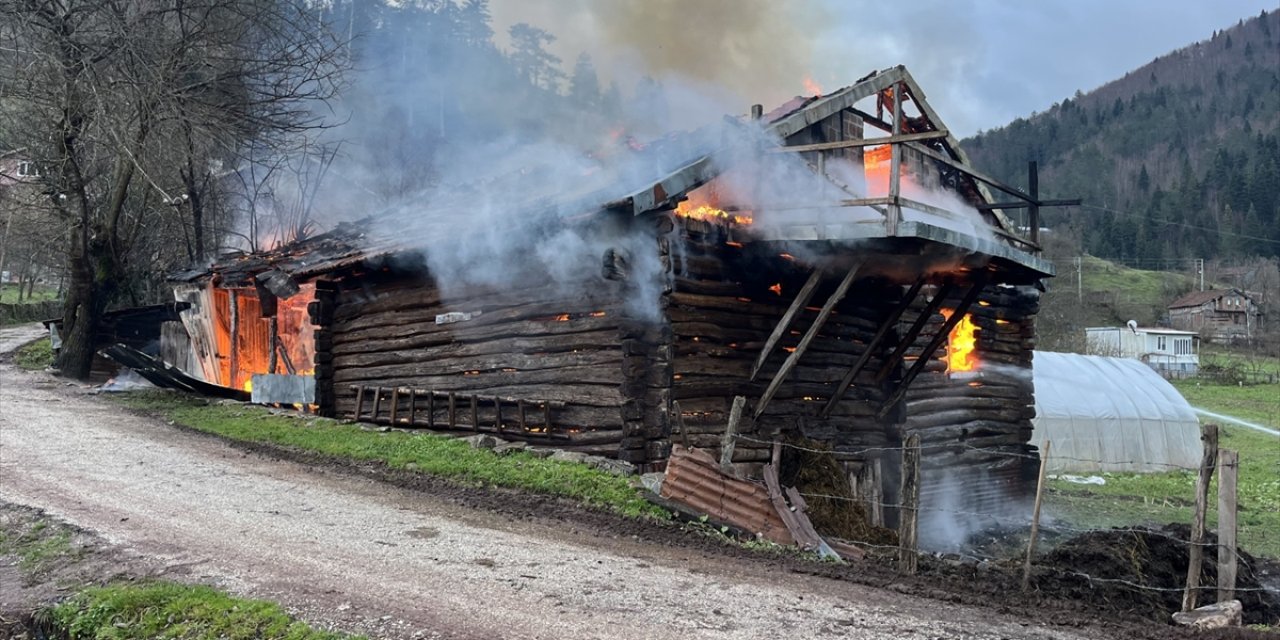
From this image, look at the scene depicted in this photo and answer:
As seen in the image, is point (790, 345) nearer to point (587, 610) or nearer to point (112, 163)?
point (587, 610)

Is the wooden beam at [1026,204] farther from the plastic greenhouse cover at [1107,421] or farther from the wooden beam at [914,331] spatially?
the plastic greenhouse cover at [1107,421]

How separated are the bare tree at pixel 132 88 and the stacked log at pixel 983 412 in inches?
440

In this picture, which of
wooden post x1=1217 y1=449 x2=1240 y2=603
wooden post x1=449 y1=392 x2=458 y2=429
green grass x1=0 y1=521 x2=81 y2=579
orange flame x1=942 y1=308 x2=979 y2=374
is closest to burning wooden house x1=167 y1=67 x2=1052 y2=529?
wooden post x1=449 y1=392 x2=458 y2=429

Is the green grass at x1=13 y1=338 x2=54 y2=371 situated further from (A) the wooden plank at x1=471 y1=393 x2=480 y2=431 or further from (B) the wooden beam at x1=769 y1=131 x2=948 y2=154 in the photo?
(B) the wooden beam at x1=769 y1=131 x2=948 y2=154

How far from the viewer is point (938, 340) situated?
1319 centimetres

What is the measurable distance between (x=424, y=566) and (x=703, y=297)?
5716 millimetres

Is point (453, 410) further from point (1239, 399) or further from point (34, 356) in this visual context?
point (1239, 399)

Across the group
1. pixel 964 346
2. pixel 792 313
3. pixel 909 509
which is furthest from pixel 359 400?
pixel 964 346

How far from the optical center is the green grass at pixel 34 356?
2123 centimetres

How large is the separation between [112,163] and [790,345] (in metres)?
15.9

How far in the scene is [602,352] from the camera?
1109 cm

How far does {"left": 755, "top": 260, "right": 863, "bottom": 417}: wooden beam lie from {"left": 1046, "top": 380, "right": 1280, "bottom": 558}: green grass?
6.68m

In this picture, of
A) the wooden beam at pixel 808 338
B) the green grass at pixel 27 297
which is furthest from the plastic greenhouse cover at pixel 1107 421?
the green grass at pixel 27 297

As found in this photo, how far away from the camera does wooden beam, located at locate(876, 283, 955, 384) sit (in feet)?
Result: 40.9
